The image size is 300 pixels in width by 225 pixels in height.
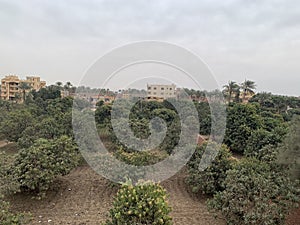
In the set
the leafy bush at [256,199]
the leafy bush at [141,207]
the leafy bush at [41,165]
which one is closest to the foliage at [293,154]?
the leafy bush at [256,199]

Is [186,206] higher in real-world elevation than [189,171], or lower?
lower

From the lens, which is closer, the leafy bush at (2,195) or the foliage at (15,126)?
the leafy bush at (2,195)

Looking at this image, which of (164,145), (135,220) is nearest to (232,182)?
(135,220)

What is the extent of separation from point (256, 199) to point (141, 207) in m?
2.92

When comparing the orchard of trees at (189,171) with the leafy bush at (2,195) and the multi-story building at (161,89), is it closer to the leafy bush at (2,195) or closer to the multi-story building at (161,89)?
the leafy bush at (2,195)

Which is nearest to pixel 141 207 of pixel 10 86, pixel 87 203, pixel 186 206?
pixel 186 206

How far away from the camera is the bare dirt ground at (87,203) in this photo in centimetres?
746

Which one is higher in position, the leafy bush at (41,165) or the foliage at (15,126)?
the foliage at (15,126)

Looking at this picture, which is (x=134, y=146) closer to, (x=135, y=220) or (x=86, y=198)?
(x=86, y=198)

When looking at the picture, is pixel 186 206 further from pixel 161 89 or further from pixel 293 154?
pixel 161 89

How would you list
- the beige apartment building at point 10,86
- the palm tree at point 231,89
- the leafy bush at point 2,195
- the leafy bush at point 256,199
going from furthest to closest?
the beige apartment building at point 10,86
the palm tree at point 231,89
the leafy bush at point 256,199
the leafy bush at point 2,195

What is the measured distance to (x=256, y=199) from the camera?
Answer: 621 cm

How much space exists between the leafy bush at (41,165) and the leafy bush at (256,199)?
5.03m

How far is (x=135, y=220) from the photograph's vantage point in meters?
Answer: 5.07
